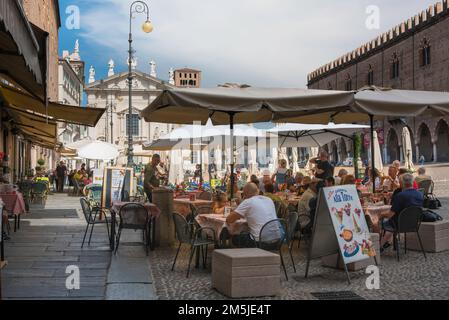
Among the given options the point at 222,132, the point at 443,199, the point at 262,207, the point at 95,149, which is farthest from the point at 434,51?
the point at 262,207

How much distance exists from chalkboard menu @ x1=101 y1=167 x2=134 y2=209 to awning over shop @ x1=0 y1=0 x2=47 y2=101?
5.64m

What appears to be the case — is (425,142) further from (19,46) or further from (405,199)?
(19,46)

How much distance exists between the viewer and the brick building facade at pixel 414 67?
4309cm

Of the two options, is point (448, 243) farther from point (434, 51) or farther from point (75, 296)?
point (434, 51)

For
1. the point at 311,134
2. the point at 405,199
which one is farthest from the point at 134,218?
the point at 311,134

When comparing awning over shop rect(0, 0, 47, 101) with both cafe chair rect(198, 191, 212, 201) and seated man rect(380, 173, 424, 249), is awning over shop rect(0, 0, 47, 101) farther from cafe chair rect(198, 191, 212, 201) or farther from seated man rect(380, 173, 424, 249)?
seated man rect(380, 173, 424, 249)

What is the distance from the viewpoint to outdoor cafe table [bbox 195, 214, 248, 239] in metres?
6.71

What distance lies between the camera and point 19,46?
4.48 metres

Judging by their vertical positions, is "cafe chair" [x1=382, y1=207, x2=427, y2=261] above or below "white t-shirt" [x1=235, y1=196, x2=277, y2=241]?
below

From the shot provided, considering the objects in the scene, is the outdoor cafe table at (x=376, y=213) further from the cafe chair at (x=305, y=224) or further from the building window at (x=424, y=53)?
the building window at (x=424, y=53)

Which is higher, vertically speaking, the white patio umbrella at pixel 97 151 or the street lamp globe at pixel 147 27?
the street lamp globe at pixel 147 27

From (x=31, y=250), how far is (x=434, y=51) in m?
41.9

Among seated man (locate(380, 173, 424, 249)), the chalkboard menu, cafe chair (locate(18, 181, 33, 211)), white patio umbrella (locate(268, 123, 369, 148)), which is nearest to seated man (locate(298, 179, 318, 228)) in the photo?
seated man (locate(380, 173, 424, 249))

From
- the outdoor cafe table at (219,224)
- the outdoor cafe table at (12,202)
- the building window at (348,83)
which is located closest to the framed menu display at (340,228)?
the outdoor cafe table at (219,224)
